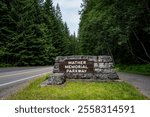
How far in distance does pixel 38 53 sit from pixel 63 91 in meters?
40.9

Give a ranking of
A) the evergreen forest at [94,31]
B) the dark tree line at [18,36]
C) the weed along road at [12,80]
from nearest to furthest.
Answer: the weed along road at [12,80] < the evergreen forest at [94,31] < the dark tree line at [18,36]

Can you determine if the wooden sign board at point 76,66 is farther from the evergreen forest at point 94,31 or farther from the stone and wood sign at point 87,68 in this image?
the evergreen forest at point 94,31

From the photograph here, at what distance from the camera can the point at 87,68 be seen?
14.5 metres

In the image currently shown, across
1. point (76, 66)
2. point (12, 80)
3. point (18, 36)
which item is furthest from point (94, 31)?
point (76, 66)

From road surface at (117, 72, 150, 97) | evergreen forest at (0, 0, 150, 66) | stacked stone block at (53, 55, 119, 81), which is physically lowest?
road surface at (117, 72, 150, 97)

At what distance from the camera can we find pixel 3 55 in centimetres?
4362

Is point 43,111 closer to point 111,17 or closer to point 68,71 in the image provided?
point 68,71

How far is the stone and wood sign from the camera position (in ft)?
46.7

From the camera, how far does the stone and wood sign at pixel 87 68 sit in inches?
561

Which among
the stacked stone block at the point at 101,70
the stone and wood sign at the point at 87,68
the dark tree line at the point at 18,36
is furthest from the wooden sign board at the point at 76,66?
the dark tree line at the point at 18,36

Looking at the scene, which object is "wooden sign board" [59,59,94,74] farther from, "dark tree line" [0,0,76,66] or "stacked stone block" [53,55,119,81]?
"dark tree line" [0,0,76,66]

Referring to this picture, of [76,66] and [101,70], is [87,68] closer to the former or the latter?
[76,66]

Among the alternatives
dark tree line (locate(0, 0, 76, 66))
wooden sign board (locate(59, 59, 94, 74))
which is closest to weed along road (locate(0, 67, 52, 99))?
wooden sign board (locate(59, 59, 94, 74))

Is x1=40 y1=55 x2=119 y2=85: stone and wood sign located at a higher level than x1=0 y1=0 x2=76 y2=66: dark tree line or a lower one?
lower
